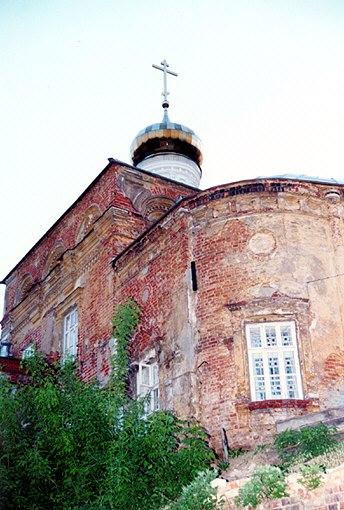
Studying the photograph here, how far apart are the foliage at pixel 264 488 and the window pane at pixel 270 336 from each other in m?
4.94

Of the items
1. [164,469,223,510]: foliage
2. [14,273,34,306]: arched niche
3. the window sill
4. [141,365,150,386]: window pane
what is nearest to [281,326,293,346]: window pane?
the window sill

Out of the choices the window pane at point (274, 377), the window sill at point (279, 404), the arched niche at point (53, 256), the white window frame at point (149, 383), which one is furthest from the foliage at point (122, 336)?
the arched niche at point (53, 256)

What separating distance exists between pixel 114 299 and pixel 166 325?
2.71 metres

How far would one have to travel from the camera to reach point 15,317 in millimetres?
25281

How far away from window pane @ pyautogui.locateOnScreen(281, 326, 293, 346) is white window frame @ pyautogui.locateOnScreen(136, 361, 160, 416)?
9.99ft

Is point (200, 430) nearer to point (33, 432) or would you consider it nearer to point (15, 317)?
point (33, 432)

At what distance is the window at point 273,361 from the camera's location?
15141mm

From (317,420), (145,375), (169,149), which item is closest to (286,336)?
(317,420)

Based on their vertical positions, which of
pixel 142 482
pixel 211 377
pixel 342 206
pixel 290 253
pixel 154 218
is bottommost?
pixel 142 482

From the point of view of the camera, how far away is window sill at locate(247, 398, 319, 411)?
1474 cm

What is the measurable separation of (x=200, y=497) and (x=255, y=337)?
5.05m

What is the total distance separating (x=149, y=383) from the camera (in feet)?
56.6

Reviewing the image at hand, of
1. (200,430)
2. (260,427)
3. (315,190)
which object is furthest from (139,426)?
(315,190)

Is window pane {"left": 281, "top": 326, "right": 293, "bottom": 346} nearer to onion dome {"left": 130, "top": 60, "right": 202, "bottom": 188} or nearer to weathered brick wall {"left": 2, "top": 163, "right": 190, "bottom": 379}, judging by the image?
weathered brick wall {"left": 2, "top": 163, "right": 190, "bottom": 379}
